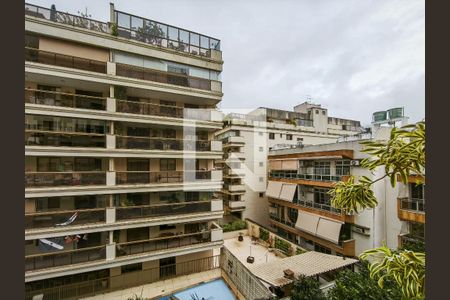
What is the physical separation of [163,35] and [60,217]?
12716 mm

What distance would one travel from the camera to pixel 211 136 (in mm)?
16266

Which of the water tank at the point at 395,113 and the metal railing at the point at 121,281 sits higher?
the water tank at the point at 395,113

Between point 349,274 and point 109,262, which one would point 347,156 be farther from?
point 109,262

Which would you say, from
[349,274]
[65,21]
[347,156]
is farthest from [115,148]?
[347,156]

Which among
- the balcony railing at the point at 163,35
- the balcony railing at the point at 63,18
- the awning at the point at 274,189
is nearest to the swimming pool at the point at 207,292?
the awning at the point at 274,189

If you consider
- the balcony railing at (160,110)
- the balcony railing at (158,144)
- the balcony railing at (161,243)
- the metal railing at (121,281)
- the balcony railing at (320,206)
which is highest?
the balcony railing at (160,110)

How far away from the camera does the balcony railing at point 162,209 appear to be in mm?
12070

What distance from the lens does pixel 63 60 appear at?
11.6 metres

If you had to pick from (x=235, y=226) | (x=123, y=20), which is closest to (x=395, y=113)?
(x=235, y=226)

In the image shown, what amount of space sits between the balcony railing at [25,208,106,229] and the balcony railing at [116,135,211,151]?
4002 mm

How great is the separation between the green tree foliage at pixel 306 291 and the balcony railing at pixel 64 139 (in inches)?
510

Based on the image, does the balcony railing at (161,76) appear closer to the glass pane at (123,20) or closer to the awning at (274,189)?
the glass pane at (123,20)

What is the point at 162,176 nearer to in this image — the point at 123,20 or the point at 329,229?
the point at 123,20

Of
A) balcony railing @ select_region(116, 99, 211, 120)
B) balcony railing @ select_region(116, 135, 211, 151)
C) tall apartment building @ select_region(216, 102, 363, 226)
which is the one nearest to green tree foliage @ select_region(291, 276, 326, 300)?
balcony railing @ select_region(116, 135, 211, 151)
